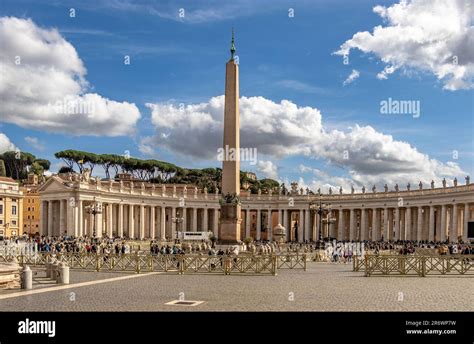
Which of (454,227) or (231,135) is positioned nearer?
(231,135)

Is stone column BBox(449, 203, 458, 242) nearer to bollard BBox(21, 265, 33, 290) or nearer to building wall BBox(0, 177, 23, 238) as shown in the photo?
bollard BBox(21, 265, 33, 290)

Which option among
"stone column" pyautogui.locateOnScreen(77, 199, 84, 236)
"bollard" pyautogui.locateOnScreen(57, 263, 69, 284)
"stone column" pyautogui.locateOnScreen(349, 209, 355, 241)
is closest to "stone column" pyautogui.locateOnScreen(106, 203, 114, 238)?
"stone column" pyautogui.locateOnScreen(77, 199, 84, 236)

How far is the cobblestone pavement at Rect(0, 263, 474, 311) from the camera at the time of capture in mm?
15531

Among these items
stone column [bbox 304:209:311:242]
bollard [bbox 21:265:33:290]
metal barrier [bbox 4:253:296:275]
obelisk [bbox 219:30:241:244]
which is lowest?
stone column [bbox 304:209:311:242]

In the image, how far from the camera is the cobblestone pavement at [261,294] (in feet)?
51.0

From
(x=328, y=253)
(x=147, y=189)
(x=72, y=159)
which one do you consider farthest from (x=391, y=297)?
(x=72, y=159)

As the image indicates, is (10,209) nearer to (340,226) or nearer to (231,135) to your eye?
(340,226)

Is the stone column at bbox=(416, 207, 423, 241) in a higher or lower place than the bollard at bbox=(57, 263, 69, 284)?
lower

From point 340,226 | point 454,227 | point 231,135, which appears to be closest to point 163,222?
point 340,226

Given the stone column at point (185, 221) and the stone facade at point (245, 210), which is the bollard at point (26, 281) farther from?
the stone column at point (185, 221)

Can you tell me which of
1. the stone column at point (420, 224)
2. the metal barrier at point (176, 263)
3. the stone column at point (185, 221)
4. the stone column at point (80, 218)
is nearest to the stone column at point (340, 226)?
the stone column at point (420, 224)

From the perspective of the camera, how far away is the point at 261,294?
18.4m

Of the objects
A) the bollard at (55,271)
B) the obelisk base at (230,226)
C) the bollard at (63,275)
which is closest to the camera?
the bollard at (63,275)
